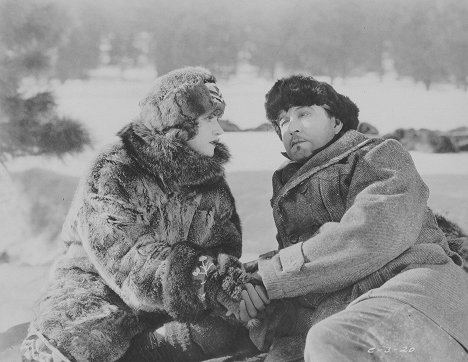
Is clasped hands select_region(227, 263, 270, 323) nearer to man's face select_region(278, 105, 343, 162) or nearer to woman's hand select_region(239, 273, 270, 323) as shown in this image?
woman's hand select_region(239, 273, 270, 323)

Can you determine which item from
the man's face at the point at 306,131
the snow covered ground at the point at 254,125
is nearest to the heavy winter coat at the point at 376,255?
the man's face at the point at 306,131

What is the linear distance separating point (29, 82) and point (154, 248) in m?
1.01

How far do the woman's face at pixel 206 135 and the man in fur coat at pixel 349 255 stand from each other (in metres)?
0.21

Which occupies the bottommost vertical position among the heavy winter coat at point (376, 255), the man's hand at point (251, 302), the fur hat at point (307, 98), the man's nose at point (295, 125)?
the man's hand at point (251, 302)

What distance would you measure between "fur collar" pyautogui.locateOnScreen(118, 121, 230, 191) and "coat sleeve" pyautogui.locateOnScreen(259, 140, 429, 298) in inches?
13.5

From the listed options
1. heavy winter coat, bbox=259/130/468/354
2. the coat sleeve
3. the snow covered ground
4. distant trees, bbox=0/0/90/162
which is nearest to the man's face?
heavy winter coat, bbox=259/130/468/354

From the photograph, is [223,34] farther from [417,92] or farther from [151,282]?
[151,282]

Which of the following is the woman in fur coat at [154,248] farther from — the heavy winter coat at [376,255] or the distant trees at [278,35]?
the distant trees at [278,35]

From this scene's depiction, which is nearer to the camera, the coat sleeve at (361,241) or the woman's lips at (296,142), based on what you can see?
the coat sleeve at (361,241)

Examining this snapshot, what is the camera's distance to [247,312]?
139 centimetres

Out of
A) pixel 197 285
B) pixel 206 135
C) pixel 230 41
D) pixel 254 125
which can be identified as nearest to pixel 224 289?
pixel 197 285

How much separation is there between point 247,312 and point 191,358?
306 millimetres

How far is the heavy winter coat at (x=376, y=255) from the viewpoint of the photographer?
1280 millimetres

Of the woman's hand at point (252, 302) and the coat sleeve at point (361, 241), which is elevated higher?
the coat sleeve at point (361, 241)
